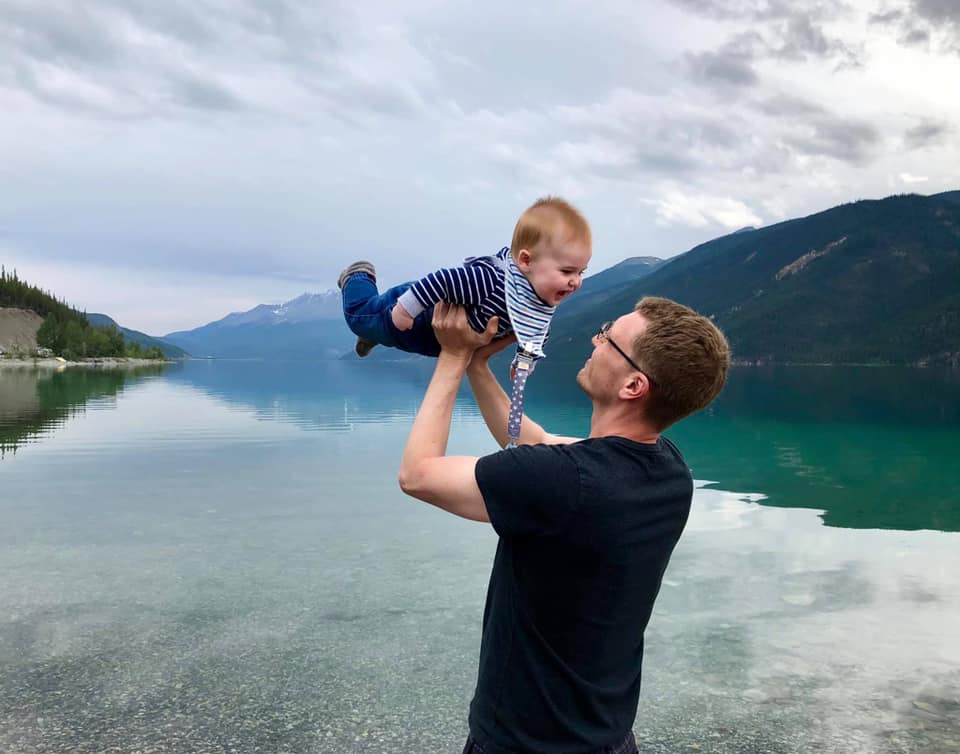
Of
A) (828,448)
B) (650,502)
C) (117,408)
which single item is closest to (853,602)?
(650,502)

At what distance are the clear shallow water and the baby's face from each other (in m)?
5.36

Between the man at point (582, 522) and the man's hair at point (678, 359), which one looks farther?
the man's hair at point (678, 359)

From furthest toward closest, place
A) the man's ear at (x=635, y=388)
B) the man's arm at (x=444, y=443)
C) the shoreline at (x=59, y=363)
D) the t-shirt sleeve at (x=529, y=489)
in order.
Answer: the shoreline at (x=59, y=363) < the man's ear at (x=635, y=388) < the man's arm at (x=444, y=443) < the t-shirt sleeve at (x=529, y=489)

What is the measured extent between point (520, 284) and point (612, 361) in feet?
2.06

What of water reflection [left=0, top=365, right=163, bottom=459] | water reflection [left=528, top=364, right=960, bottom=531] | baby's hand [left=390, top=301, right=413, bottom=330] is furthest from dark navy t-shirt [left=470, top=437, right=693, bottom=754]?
water reflection [left=0, top=365, right=163, bottom=459]

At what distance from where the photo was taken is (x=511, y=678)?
111 inches

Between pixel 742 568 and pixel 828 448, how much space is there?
23.7 m

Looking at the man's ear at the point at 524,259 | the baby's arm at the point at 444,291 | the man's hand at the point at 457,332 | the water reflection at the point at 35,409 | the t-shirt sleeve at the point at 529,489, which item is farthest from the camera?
the water reflection at the point at 35,409

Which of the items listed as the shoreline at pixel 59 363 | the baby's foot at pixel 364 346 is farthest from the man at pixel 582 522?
the shoreline at pixel 59 363

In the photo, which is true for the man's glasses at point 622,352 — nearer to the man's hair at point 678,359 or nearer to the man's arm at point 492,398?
the man's hair at point 678,359

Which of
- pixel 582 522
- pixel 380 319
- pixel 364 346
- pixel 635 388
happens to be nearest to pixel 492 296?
pixel 380 319

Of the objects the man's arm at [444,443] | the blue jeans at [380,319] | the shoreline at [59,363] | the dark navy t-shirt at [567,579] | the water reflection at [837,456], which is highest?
the blue jeans at [380,319]

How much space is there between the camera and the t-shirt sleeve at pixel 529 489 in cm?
260

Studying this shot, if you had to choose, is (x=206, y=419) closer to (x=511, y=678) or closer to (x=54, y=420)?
(x=54, y=420)
